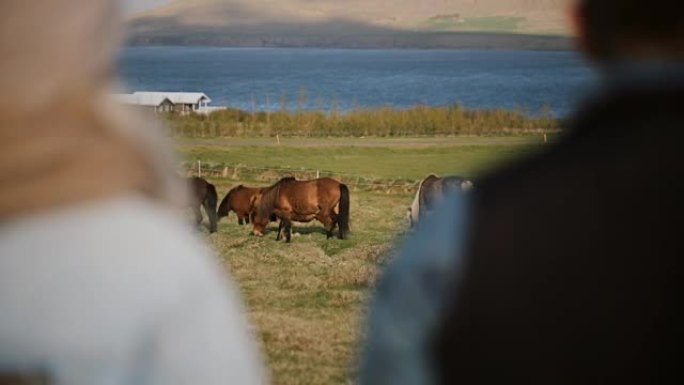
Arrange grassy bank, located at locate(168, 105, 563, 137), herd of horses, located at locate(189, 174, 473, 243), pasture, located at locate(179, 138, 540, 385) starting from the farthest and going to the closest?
grassy bank, located at locate(168, 105, 563, 137), herd of horses, located at locate(189, 174, 473, 243), pasture, located at locate(179, 138, 540, 385)

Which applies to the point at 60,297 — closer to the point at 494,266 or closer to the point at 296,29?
the point at 494,266

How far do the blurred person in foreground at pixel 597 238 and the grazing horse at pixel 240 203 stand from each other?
15.7 meters

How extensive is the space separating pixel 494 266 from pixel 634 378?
13 cm

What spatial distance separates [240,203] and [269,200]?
2.32ft

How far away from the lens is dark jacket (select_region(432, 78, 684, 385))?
0.98 m

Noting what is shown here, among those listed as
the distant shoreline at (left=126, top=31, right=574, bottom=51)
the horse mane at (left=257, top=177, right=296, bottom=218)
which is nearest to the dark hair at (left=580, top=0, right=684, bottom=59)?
the horse mane at (left=257, top=177, right=296, bottom=218)

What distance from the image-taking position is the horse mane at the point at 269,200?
16.1 m

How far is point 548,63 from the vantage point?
21.7 metres

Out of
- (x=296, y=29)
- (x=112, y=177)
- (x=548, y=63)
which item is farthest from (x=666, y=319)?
(x=296, y=29)

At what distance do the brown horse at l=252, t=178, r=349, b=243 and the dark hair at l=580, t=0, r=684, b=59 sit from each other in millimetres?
14729

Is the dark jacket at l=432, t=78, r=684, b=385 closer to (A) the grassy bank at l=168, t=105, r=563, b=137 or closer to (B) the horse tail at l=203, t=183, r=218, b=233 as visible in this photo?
(B) the horse tail at l=203, t=183, r=218, b=233

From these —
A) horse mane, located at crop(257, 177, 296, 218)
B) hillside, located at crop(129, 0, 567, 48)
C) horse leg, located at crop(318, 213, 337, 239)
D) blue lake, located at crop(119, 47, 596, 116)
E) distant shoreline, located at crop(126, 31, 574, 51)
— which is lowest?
horse leg, located at crop(318, 213, 337, 239)

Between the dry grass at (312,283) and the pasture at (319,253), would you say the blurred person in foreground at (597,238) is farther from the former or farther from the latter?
the dry grass at (312,283)

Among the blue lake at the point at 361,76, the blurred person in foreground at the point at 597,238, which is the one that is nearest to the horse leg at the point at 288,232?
the blue lake at the point at 361,76
